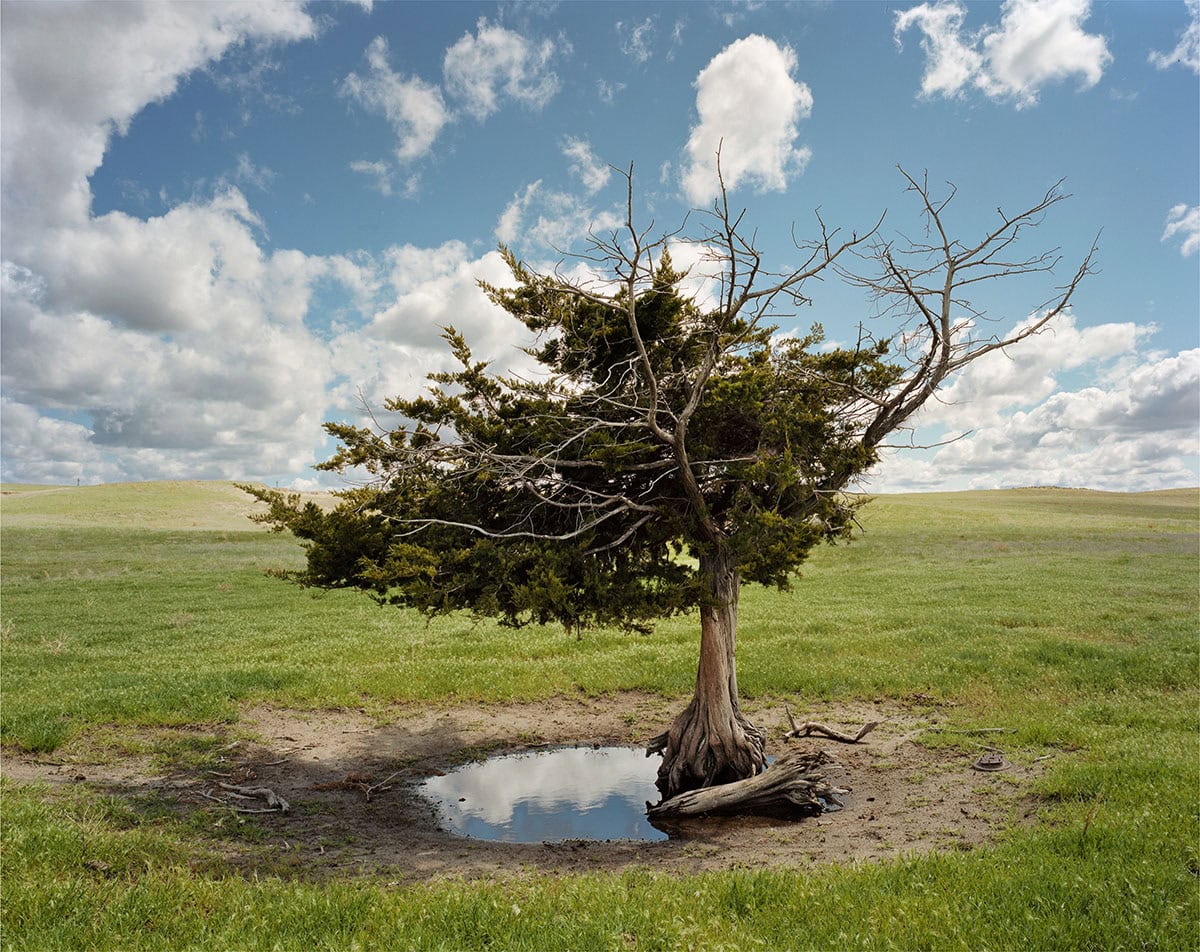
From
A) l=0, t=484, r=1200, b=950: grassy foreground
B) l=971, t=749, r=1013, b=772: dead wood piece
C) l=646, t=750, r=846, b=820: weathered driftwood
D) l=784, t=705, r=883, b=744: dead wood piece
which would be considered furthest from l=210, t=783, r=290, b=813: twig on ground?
l=971, t=749, r=1013, b=772: dead wood piece

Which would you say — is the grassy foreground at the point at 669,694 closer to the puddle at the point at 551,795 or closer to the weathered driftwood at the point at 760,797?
the puddle at the point at 551,795

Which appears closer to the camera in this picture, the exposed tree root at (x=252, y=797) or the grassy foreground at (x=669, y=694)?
the grassy foreground at (x=669, y=694)

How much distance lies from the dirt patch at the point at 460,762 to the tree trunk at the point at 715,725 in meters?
1.57

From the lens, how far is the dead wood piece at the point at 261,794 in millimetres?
13922

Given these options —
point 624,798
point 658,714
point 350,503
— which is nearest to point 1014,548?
point 658,714

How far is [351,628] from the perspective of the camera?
1259 inches

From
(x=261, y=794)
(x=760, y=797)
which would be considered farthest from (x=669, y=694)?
(x=261, y=794)

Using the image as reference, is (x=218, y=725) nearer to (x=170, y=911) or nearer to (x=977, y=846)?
(x=170, y=911)

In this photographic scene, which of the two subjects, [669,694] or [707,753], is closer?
[707,753]

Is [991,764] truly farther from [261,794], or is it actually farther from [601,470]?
[261,794]

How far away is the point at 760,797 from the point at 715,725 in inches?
72.5

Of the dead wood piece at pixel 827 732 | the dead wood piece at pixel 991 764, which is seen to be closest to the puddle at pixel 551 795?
the dead wood piece at pixel 827 732

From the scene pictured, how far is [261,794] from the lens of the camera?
47.6 ft

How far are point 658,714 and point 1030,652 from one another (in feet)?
41.0
